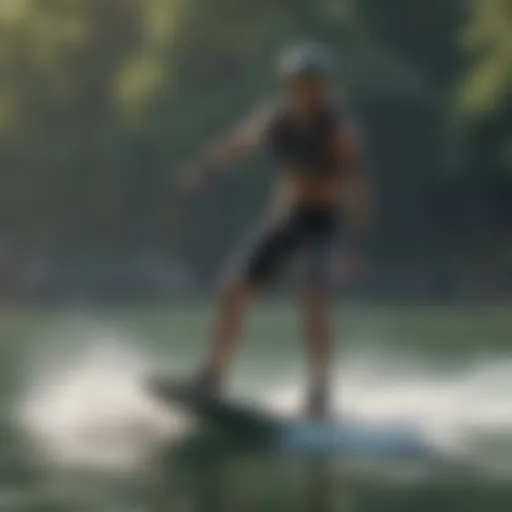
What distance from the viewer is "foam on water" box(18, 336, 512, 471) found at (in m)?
6.48

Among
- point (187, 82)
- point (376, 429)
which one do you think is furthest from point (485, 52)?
point (376, 429)

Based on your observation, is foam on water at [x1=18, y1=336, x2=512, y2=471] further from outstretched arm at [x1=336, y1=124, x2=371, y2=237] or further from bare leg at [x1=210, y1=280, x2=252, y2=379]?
outstretched arm at [x1=336, y1=124, x2=371, y2=237]

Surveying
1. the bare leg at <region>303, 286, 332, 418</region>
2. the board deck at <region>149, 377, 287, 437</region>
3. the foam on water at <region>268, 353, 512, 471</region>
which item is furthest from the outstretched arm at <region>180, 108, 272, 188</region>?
the foam on water at <region>268, 353, 512, 471</region>

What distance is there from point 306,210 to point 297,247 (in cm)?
13

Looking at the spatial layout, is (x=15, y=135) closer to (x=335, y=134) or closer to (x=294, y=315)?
(x=294, y=315)

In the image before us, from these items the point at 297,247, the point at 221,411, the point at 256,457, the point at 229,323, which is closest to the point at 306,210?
the point at 297,247

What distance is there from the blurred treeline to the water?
11260 mm

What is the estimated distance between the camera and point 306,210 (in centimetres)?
672

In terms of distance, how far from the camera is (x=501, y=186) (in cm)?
2183

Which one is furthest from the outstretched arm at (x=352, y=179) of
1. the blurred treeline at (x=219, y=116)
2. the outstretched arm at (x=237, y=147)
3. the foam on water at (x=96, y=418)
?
the blurred treeline at (x=219, y=116)

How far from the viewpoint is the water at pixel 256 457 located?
5469 mm

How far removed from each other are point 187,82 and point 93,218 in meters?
2.03

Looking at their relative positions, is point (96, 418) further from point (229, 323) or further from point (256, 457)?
point (256, 457)

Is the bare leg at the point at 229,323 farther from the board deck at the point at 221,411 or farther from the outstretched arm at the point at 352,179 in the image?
the outstretched arm at the point at 352,179
